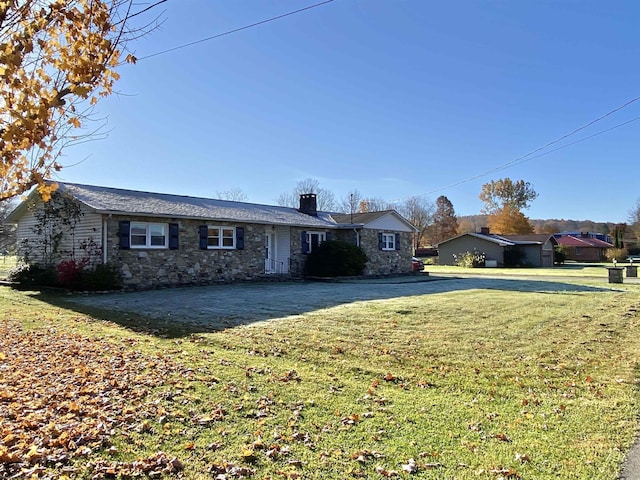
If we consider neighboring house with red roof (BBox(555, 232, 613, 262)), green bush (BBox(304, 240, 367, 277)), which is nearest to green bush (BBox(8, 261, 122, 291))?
green bush (BBox(304, 240, 367, 277))

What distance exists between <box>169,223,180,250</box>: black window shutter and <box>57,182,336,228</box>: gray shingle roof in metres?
0.43

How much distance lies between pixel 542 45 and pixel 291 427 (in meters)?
16.7

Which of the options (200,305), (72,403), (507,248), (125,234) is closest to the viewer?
(72,403)

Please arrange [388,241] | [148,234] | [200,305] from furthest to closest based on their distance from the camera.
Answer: [388,241] → [148,234] → [200,305]

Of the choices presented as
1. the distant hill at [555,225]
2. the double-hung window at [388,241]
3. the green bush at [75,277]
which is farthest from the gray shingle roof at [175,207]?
the distant hill at [555,225]

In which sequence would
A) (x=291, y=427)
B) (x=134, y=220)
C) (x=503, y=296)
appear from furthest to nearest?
(x=134, y=220) → (x=503, y=296) → (x=291, y=427)

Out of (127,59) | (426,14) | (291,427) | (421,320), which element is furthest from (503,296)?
(127,59)

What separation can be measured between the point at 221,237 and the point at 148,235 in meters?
3.12

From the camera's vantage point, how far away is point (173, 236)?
A: 54.9 feet

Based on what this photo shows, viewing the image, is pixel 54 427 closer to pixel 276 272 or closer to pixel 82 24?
pixel 82 24

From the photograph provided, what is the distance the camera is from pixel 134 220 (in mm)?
15828

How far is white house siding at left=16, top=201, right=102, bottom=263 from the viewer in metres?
15.2

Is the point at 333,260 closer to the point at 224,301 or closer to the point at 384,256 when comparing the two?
the point at 384,256

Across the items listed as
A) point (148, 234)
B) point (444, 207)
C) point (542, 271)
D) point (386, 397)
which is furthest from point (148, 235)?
point (444, 207)
